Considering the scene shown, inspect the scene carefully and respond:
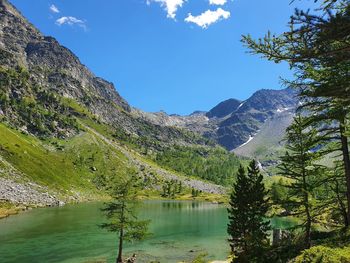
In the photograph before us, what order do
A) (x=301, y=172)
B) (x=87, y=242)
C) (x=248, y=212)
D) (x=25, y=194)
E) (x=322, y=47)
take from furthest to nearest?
1. (x=25, y=194)
2. (x=87, y=242)
3. (x=248, y=212)
4. (x=301, y=172)
5. (x=322, y=47)

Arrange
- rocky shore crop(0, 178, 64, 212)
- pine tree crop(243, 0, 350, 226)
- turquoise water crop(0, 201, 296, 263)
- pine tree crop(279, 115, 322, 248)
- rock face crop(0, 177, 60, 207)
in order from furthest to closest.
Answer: rock face crop(0, 177, 60, 207), rocky shore crop(0, 178, 64, 212), turquoise water crop(0, 201, 296, 263), pine tree crop(279, 115, 322, 248), pine tree crop(243, 0, 350, 226)

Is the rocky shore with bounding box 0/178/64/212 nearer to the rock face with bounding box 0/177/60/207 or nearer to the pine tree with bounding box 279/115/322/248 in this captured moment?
the rock face with bounding box 0/177/60/207

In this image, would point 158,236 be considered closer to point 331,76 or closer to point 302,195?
point 302,195

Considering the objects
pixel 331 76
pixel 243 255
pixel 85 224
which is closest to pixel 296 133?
pixel 243 255

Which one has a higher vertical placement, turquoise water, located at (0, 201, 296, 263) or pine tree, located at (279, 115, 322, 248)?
pine tree, located at (279, 115, 322, 248)

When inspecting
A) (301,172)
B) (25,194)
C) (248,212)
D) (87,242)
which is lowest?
(87,242)

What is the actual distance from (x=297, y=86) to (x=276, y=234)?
104ft

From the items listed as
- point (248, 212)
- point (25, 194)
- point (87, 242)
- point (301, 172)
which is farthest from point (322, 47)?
point (25, 194)

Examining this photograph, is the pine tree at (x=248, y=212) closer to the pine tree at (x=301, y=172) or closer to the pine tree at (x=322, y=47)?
the pine tree at (x=301, y=172)

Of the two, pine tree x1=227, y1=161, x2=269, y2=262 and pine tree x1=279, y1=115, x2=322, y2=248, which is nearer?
pine tree x1=279, y1=115, x2=322, y2=248

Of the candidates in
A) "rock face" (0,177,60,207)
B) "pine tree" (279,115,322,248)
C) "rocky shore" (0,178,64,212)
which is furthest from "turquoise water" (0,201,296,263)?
"rock face" (0,177,60,207)

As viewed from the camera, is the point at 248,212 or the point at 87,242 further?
the point at 87,242

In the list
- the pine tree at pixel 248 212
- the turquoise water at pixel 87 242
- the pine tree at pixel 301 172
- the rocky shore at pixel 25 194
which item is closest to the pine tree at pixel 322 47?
the pine tree at pixel 301 172

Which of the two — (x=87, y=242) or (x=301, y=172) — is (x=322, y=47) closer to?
(x=301, y=172)
